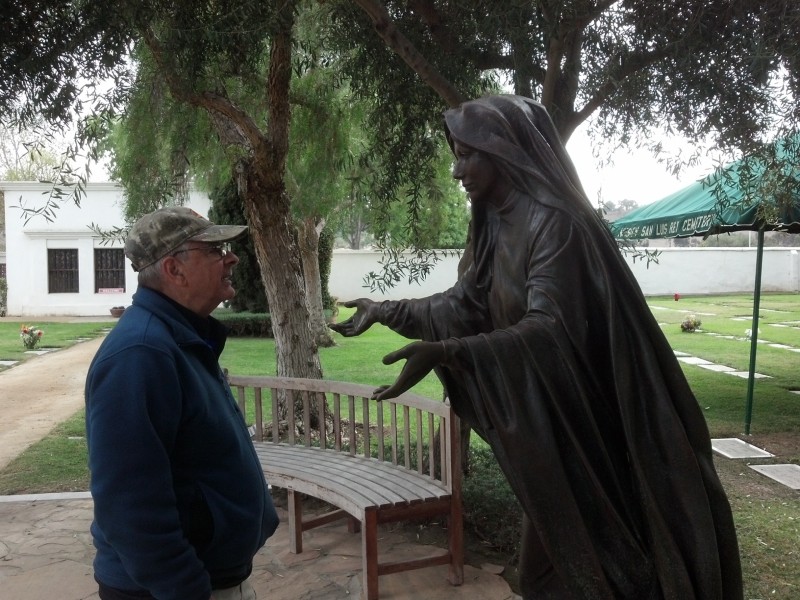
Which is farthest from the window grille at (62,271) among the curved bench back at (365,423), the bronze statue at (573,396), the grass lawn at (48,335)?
the bronze statue at (573,396)

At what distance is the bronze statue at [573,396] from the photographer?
1667 mm

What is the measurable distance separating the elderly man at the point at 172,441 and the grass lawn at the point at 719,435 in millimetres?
2703

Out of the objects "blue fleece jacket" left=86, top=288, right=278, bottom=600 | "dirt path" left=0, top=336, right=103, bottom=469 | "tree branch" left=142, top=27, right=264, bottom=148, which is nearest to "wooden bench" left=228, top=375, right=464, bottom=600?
"blue fleece jacket" left=86, top=288, right=278, bottom=600

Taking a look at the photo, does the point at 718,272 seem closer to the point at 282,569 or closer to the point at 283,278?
the point at 283,278

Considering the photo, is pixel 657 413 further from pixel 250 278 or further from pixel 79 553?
pixel 250 278

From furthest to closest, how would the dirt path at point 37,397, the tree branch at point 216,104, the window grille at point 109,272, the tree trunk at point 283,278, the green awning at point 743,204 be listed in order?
the window grille at point 109,272 < the dirt path at point 37,397 < the tree trunk at point 283,278 < the green awning at point 743,204 < the tree branch at point 216,104

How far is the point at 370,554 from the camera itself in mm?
3840

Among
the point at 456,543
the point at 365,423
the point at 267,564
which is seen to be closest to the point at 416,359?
the point at 456,543

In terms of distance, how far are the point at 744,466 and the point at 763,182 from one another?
2.49 metres

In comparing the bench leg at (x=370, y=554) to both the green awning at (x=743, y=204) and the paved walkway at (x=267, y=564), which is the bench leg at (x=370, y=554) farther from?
the green awning at (x=743, y=204)

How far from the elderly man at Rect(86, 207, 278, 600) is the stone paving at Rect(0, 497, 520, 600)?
2065 millimetres

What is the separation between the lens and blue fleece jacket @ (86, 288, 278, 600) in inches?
69.7

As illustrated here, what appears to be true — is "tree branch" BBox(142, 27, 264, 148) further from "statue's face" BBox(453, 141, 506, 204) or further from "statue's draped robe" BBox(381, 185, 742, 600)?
"statue's draped robe" BBox(381, 185, 742, 600)

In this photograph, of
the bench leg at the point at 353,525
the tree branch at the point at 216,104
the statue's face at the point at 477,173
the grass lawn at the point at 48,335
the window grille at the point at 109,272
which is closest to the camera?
the statue's face at the point at 477,173
